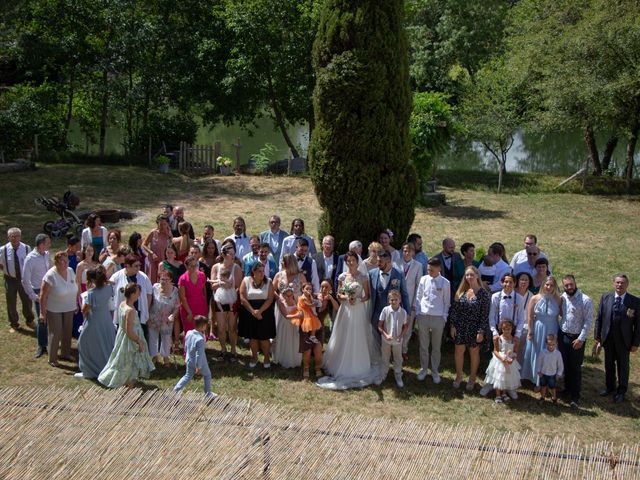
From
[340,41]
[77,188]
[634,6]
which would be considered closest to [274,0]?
[77,188]

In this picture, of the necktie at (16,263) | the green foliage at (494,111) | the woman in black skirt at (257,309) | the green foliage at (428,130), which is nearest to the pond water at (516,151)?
the green foliage at (494,111)

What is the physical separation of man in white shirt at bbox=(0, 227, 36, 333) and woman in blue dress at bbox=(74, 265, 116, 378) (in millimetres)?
2173

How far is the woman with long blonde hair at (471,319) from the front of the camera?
27.6ft

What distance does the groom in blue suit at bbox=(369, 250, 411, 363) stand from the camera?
339 inches

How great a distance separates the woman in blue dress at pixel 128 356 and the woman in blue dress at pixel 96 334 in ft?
0.88

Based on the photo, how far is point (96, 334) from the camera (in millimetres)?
8266

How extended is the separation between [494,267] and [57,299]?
5.74m

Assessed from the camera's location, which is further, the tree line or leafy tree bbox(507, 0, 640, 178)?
the tree line

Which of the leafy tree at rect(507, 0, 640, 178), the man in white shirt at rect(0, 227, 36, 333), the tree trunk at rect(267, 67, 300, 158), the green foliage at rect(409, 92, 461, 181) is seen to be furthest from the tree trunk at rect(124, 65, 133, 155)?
the man in white shirt at rect(0, 227, 36, 333)

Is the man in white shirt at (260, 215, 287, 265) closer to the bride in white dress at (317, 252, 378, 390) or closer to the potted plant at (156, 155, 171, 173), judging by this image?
the bride in white dress at (317, 252, 378, 390)

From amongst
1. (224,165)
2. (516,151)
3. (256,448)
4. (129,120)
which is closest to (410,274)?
(256,448)

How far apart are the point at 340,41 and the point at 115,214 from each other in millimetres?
8493

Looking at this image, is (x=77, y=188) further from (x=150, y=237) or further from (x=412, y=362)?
(x=412, y=362)

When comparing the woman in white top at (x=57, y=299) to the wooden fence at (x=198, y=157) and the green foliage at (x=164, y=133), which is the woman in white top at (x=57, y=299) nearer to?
the wooden fence at (x=198, y=157)
